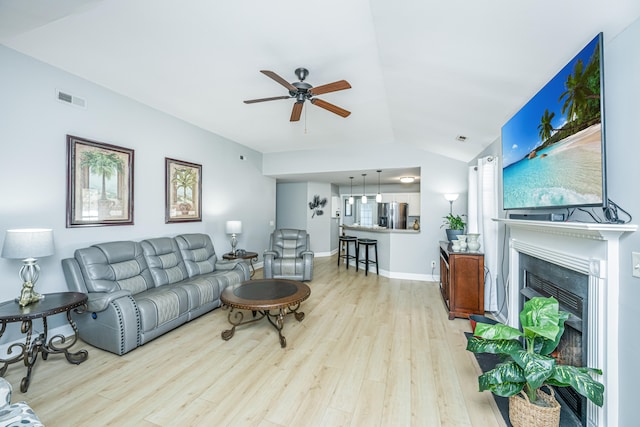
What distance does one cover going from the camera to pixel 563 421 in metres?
1.68

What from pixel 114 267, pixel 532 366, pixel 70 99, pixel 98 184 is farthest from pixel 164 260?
pixel 532 366

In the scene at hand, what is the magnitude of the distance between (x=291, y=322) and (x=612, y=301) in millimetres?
2793

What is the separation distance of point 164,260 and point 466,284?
390cm

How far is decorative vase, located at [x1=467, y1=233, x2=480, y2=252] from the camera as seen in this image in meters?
3.51

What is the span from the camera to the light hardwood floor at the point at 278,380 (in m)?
1.79

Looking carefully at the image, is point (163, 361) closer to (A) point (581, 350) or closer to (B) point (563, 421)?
(B) point (563, 421)

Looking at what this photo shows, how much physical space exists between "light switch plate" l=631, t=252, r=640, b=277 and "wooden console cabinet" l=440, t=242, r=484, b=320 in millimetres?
2153

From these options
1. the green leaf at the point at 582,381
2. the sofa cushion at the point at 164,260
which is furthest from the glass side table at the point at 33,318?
the green leaf at the point at 582,381

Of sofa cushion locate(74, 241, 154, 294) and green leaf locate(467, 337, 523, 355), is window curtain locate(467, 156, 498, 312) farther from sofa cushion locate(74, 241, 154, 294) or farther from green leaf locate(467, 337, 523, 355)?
sofa cushion locate(74, 241, 154, 294)

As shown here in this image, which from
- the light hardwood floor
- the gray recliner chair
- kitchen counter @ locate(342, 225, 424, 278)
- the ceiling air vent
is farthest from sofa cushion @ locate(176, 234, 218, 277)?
kitchen counter @ locate(342, 225, 424, 278)

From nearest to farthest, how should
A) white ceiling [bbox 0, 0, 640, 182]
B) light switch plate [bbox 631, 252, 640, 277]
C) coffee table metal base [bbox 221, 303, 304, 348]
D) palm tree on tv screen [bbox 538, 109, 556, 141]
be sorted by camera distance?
1. light switch plate [bbox 631, 252, 640, 277]
2. white ceiling [bbox 0, 0, 640, 182]
3. palm tree on tv screen [bbox 538, 109, 556, 141]
4. coffee table metal base [bbox 221, 303, 304, 348]

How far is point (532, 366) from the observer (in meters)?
1.45

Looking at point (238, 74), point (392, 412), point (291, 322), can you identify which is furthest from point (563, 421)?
point (238, 74)

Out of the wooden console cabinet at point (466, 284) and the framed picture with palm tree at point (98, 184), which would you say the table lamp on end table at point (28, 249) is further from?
the wooden console cabinet at point (466, 284)
